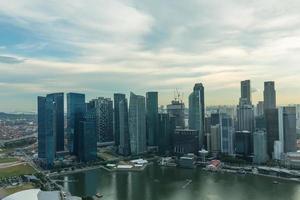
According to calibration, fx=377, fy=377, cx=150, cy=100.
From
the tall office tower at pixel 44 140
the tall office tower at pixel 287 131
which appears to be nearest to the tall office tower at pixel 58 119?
the tall office tower at pixel 44 140

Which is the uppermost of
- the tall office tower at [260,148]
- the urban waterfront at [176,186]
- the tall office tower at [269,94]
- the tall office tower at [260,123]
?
the tall office tower at [269,94]

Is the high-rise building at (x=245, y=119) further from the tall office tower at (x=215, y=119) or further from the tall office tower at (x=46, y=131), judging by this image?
the tall office tower at (x=46, y=131)

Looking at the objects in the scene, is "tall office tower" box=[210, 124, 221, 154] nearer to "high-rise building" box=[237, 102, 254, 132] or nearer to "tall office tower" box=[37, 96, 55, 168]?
"high-rise building" box=[237, 102, 254, 132]

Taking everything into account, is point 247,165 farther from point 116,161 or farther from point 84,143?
point 84,143

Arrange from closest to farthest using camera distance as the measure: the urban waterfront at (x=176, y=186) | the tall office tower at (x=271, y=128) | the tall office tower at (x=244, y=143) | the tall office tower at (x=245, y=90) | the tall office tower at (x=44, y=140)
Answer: the urban waterfront at (x=176, y=186) < the tall office tower at (x=44, y=140) < the tall office tower at (x=271, y=128) < the tall office tower at (x=244, y=143) < the tall office tower at (x=245, y=90)

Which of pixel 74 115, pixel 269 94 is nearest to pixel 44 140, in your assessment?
pixel 74 115

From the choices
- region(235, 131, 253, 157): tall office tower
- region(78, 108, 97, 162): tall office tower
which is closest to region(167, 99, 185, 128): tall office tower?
region(235, 131, 253, 157): tall office tower
